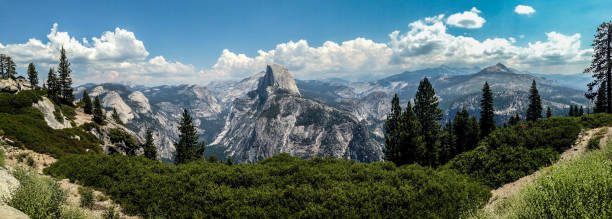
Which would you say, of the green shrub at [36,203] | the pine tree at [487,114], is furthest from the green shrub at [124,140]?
the pine tree at [487,114]

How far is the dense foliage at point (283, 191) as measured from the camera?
12461mm

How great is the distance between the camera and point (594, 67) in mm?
38875

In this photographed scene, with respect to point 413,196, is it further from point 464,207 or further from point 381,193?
point 464,207

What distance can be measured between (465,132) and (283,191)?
6564 cm

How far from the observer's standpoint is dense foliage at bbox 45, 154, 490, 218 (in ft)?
40.9

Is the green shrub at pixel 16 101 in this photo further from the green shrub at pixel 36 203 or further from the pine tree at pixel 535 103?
the pine tree at pixel 535 103

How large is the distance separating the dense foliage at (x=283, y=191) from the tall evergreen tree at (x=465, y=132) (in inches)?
2193

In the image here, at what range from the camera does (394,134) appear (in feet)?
133

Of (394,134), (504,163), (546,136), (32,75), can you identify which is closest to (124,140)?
(32,75)

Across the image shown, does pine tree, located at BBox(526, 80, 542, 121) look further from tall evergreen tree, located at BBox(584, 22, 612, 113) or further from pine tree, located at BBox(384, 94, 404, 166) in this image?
pine tree, located at BBox(384, 94, 404, 166)

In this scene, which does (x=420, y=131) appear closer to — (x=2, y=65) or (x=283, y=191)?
(x=283, y=191)

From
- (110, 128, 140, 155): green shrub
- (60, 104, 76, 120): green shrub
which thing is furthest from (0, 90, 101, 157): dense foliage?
(60, 104, 76, 120): green shrub

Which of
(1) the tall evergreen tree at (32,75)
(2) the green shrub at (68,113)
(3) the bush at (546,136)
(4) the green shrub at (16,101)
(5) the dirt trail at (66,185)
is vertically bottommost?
(5) the dirt trail at (66,185)

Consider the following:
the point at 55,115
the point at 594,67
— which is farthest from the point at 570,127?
the point at 55,115
